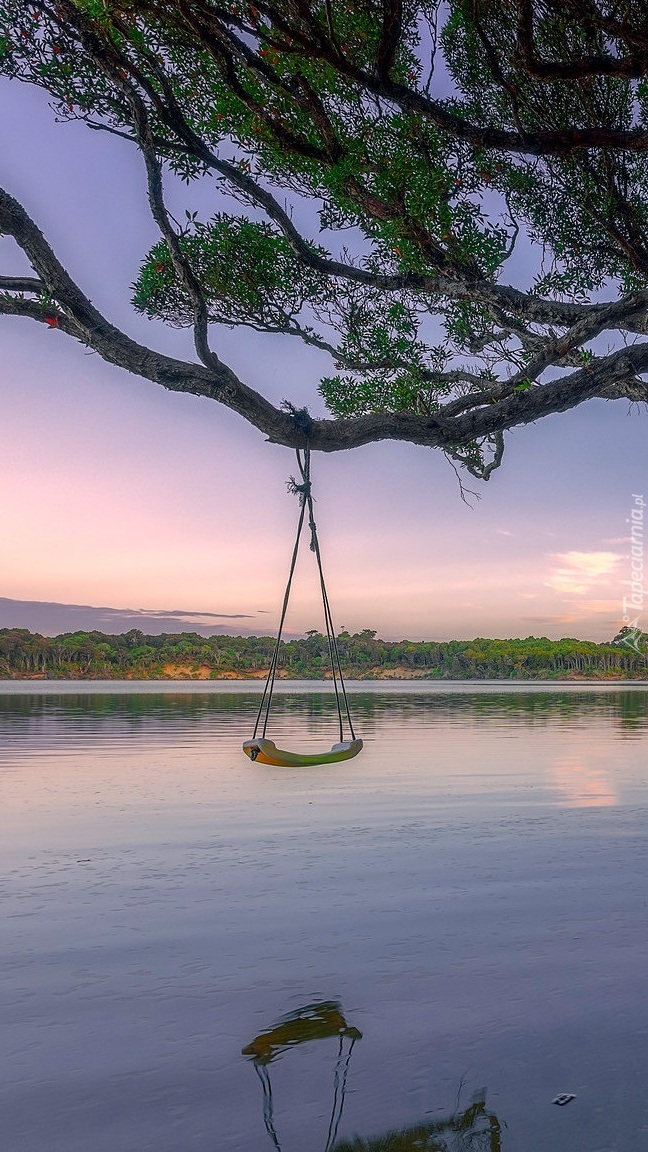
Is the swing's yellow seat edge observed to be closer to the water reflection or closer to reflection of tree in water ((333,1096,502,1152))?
reflection of tree in water ((333,1096,502,1152))

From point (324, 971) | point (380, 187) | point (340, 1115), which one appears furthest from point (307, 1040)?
point (380, 187)

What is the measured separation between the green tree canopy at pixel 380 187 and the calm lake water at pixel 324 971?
3.79 metres

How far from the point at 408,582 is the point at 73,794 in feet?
104

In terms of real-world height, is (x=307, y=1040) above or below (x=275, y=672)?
below

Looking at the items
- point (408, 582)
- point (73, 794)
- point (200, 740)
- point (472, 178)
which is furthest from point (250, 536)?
point (472, 178)

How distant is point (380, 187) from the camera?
8.38 m

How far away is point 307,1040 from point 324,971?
3.34ft

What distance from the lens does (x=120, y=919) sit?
6.48 metres

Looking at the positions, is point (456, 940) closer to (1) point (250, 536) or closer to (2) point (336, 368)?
(2) point (336, 368)

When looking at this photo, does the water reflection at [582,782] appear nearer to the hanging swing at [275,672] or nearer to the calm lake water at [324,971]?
the calm lake water at [324,971]

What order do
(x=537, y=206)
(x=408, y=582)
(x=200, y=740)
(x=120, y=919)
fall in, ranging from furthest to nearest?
(x=408, y=582) < (x=200, y=740) < (x=537, y=206) < (x=120, y=919)

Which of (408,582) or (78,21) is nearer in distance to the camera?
(78,21)

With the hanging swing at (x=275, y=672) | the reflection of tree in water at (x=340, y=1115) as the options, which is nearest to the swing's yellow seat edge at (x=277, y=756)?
the hanging swing at (x=275, y=672)

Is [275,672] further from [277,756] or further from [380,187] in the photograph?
[380,187]
